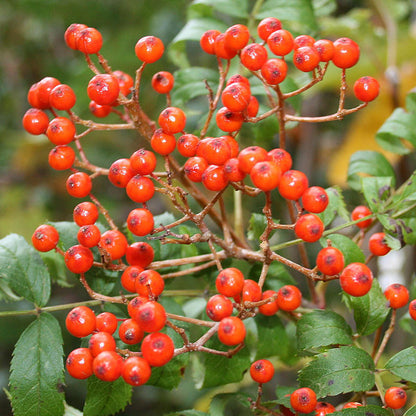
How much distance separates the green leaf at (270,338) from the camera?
1.71m

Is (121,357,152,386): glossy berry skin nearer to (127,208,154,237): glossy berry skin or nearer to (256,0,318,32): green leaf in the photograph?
(127,208,154,237): glossy berry skin

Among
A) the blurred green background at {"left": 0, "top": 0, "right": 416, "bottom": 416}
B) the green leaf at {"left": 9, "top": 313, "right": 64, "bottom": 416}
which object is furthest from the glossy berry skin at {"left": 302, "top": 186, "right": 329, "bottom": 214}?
the blurred green background at {"left": 0, "top": 0, "right": 416, "bottom": 416}

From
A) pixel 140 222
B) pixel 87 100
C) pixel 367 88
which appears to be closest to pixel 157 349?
pixel 140 222

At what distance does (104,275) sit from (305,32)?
4.28ft

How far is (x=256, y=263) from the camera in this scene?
5.29 feet

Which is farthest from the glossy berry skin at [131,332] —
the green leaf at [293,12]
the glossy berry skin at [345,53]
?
the green leaf at [293,12]

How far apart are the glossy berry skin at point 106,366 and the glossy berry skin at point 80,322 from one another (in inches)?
5.1

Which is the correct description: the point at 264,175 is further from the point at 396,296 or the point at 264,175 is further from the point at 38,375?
the point at 38,375

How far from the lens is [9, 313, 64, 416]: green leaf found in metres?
1.39

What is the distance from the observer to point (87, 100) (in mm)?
2982

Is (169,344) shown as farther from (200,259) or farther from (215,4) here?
(215,4)

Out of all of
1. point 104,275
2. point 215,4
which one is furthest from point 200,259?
point 215,4

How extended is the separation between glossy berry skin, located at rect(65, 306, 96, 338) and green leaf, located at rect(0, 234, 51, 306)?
1.22 feet

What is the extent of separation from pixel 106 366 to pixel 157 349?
4.5 inches
